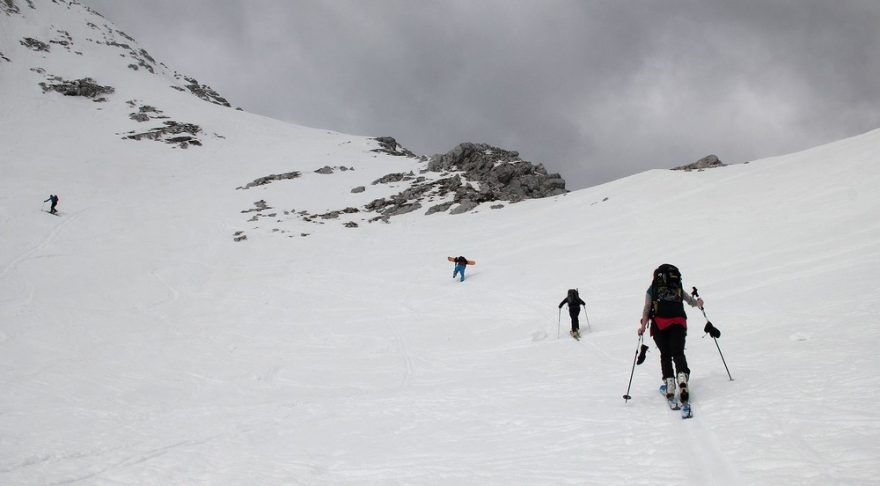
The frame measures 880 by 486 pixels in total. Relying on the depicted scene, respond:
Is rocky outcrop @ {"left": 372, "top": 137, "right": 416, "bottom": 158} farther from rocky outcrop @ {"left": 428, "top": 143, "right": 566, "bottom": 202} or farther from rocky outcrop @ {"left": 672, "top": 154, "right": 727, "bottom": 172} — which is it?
rocky outcrop @ {"left": 672, "top": 154, "right": 727, "bottom": 172}

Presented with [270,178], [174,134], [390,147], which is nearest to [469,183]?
[270,178]

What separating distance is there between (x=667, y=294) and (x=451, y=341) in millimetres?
9572

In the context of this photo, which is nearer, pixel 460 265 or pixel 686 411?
pixel 686 411

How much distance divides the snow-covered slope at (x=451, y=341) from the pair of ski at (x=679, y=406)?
8.9 inches

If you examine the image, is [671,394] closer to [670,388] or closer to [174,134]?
[670,388]

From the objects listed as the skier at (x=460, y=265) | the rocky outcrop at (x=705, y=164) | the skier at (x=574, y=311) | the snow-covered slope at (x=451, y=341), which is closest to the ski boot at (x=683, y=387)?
the snow-covered slope at (x=451, y=341)

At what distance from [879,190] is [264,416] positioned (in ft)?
76.7

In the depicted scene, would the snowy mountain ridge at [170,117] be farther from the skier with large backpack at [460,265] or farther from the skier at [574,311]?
the skier at [574,311]

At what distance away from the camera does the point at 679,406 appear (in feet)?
21.8

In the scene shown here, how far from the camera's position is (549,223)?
3369 cm

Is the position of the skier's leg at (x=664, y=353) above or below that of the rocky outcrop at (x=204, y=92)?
below

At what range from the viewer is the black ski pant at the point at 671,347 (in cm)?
679

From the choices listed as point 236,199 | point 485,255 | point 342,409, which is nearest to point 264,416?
point 342,409

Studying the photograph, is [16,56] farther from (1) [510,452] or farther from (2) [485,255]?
(1) [510,452]
